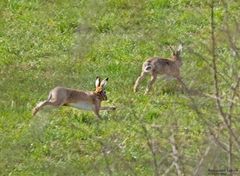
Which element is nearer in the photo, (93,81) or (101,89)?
(101,89)

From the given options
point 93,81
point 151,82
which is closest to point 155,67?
point 151,82

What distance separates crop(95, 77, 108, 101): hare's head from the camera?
12.2 m

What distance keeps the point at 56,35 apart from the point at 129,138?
4.55 metres

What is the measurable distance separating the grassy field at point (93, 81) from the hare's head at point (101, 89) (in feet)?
0.55

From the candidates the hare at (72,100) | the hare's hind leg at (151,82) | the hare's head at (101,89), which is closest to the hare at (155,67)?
the hare's hind leg at (151,82)

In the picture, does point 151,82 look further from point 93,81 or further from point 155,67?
point 93,81

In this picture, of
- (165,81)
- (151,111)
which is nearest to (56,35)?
(165,81)

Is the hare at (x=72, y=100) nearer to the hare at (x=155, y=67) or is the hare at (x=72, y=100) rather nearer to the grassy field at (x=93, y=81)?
the grassy field at (x=93, y=81)

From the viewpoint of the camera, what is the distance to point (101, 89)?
12.3 metres

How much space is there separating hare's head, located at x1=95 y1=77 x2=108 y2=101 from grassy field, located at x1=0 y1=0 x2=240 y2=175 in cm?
17

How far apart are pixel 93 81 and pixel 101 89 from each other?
3.19ft

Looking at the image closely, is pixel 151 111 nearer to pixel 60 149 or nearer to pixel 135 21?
pixel 60 149

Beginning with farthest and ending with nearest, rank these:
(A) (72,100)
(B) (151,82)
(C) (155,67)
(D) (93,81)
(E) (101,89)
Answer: (D) (93,81) → (C) (155,67) → (B) (151,82) → (E) (101,89) → (A) (72,100)

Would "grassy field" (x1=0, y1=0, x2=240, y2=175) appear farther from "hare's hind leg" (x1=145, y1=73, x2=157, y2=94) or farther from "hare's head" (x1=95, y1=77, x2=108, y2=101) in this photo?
"hare's head" (x1=95, y1=77, x2=108, y2=101)
